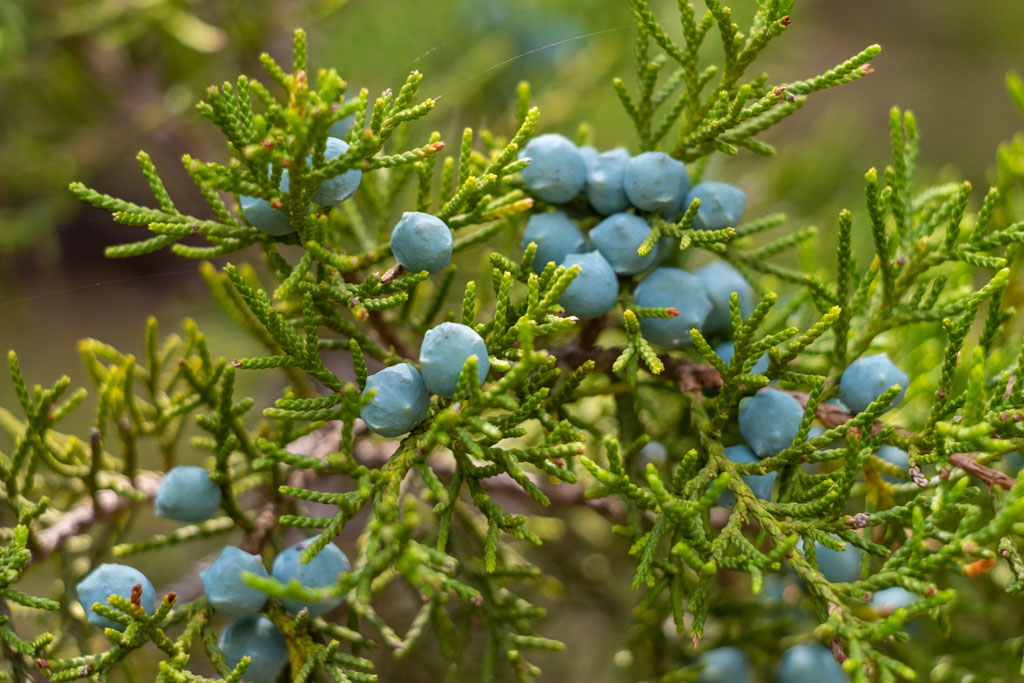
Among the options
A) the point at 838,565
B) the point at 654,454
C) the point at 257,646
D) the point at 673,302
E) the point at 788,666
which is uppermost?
the point at 673,302

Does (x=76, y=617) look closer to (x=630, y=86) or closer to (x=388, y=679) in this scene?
(x=388, y=679)

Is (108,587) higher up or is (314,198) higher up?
(314,198)

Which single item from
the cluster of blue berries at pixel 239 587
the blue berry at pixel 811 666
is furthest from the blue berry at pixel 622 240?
the blue berry at pixel 811 666

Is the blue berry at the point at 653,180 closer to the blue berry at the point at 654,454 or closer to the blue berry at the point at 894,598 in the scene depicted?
the blue berry at the point at 654,454

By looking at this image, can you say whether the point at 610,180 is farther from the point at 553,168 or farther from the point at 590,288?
the point at 590,288

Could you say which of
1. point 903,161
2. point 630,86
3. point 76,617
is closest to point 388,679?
point 76,617

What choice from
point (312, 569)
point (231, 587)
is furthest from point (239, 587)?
point (312, 569)

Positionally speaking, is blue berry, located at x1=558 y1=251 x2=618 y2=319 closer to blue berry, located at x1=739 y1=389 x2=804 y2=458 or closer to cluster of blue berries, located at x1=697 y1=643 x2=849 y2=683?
blue berry, located at x1=739 y1=389 x2=804 y2=458
